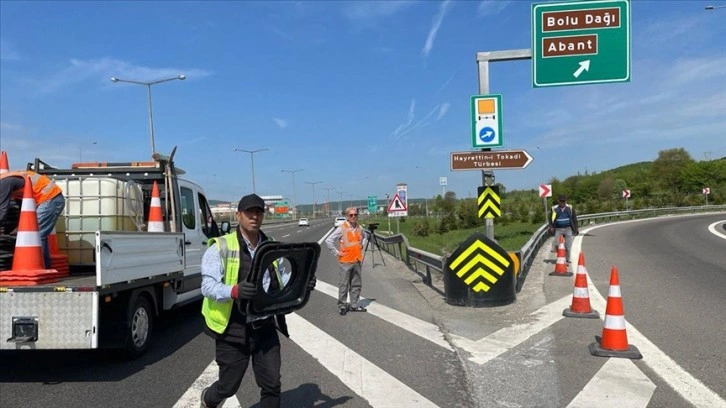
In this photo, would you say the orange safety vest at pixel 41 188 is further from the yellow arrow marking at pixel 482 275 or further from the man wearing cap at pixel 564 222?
the man wearing cap at pixel 564 222

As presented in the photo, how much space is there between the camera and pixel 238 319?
368 cm

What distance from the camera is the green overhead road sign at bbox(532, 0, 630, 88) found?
10406mm

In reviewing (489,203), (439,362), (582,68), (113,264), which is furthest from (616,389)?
(582,68)

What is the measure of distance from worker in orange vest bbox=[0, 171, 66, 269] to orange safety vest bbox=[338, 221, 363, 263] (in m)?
4.41

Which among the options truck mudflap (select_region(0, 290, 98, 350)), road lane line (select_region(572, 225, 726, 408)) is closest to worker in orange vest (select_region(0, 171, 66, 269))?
truck mudflap (select_region(0, 290, 98, 350))

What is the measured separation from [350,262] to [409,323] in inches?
65.4

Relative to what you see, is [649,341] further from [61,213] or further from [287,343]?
[61,213]

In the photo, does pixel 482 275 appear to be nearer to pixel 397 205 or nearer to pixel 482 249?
pixel 482 249

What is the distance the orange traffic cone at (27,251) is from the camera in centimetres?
550

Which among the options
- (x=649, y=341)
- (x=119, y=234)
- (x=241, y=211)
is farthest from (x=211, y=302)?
(x=649, y=341)

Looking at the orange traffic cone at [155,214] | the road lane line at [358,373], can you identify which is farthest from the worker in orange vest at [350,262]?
the orange traffic cone at [155,214]

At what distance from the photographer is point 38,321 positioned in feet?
17.5

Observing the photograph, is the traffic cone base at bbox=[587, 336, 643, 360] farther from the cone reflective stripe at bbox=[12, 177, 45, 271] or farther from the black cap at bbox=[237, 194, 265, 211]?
the cone reflective stripe at bbox=[12, 177, 45, 271]

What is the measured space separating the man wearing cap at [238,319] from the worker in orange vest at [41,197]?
344 cm
